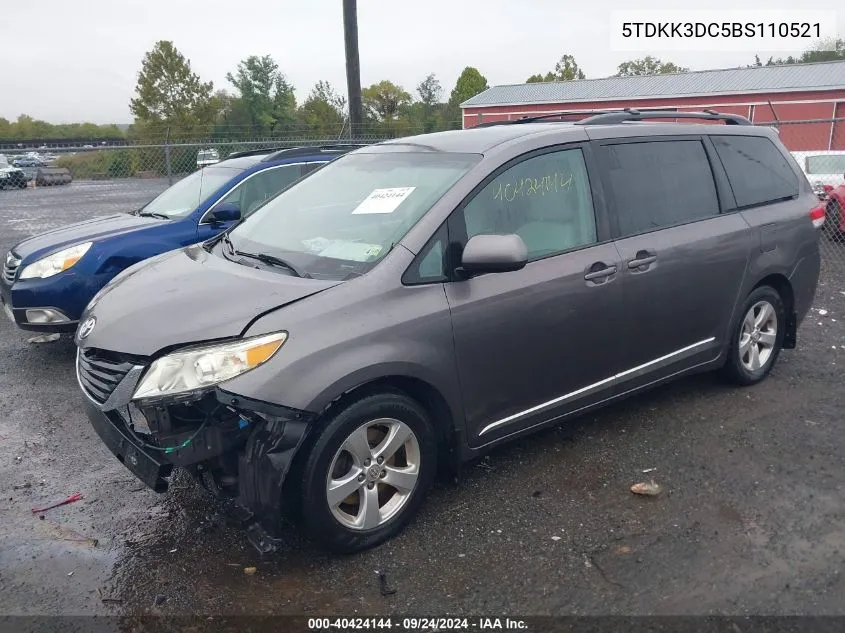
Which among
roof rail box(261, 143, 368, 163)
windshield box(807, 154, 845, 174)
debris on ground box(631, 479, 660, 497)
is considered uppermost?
roof rail box(261, 143, 368, 163)

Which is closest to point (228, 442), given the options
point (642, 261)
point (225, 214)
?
point (642, 261)

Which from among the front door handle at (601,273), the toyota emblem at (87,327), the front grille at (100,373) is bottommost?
the front grille at (100,373)

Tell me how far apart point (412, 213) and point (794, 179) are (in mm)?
3273

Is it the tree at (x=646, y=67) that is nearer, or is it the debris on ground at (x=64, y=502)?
the debris on ground at (x=64, y=502)

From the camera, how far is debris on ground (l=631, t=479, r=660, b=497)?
3.52 metres

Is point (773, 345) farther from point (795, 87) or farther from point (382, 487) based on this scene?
point (795, 87)

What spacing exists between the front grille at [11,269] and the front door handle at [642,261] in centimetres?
468

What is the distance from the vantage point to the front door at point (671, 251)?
12.8ft

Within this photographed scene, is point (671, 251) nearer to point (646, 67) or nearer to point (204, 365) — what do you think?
point (204, 365)

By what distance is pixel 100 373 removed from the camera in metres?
3.03

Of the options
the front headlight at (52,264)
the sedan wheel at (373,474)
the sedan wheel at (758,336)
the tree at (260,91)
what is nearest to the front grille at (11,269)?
the front headlight at (52,264)

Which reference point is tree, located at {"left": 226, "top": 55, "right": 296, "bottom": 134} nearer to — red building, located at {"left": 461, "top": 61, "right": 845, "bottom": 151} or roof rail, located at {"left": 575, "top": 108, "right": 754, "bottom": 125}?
red building, located at {"left": 461, "top": 61, "right": 845, "bottom": 151}

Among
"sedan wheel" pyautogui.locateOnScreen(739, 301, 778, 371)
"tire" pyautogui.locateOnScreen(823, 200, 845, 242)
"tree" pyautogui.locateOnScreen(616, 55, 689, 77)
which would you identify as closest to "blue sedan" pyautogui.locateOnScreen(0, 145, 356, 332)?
"sedan wheel" pyautogui.locateOnScreen(739, 301, 778, 371)

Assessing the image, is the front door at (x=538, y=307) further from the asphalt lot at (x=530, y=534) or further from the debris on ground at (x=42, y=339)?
the debris on ground at (x=42, y=339)
